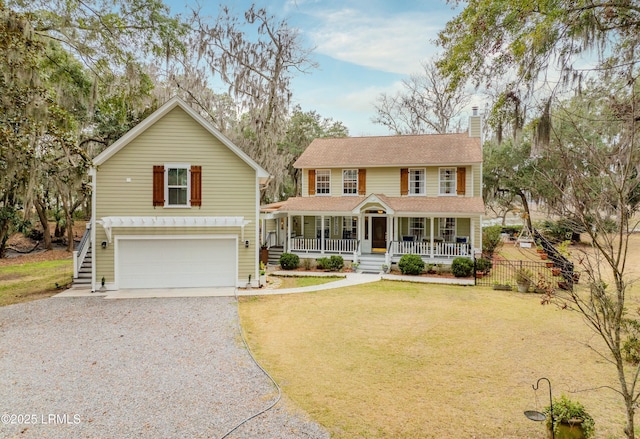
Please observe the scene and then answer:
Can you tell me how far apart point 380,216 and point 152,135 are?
11.7 meters

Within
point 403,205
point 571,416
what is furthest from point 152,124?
point 571,416

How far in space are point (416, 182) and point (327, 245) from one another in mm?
5934

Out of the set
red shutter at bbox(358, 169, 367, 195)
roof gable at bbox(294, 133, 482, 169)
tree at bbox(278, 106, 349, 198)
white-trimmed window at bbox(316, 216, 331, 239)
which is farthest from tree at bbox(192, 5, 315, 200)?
tree at bbox(278, 106, 349, 198)

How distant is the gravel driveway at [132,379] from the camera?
4.97 meters

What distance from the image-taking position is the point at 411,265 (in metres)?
16.6

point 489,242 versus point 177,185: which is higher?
point 177,185

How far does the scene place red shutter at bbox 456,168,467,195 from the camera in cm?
1880

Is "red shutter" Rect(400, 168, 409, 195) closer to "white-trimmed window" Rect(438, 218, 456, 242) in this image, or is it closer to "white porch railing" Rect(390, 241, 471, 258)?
"white-trimmed window" Rect(438, 218, 456, 242)

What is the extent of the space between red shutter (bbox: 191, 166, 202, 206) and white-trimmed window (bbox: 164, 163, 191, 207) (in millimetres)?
151

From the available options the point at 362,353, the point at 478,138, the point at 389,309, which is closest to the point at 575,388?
the point at 362,353

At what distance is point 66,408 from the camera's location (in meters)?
5.43

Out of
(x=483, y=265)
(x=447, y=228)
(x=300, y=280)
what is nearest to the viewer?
(x=300, y=280)

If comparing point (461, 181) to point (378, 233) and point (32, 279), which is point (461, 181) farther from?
point (32, 279)

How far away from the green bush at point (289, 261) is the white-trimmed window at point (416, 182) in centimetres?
723
